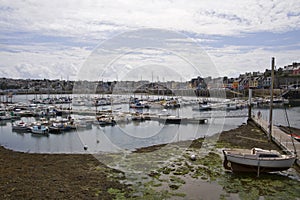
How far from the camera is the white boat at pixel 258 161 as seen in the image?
10.7 metres

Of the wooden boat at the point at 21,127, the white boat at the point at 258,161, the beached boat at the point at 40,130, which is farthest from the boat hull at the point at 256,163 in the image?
the wooden boat at the point at 21,127

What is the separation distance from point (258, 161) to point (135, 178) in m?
5.18

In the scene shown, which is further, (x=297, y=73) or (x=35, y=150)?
(x=297, y=73)

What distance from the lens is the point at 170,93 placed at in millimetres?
84688

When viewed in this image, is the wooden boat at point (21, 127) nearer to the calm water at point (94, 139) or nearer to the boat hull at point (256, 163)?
the calm water at point (94, 139)

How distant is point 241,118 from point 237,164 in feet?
79.2

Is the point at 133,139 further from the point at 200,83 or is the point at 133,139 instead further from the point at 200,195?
the point at 200,83

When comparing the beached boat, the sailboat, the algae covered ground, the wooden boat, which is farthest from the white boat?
the wooden boat

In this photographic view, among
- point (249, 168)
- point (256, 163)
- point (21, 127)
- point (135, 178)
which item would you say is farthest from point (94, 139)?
point (256, 163)

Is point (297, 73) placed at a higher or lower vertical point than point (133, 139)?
higher

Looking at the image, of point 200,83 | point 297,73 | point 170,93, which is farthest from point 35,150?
point 297,73

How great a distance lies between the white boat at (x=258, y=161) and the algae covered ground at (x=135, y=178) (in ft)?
1.07

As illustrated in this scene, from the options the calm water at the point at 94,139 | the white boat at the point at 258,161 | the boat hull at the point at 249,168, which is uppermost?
the white boat at the point at 258,161

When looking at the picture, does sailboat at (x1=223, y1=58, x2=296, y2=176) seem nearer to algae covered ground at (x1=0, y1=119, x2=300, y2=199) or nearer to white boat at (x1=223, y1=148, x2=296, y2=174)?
white boat at (x1=223, y1=148, x2=296, y2=174)
